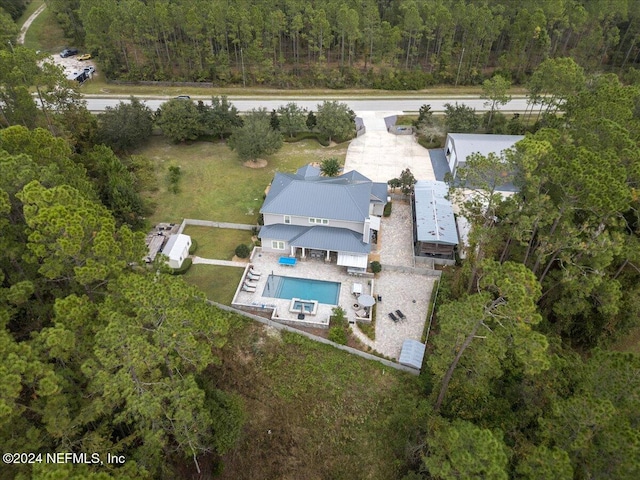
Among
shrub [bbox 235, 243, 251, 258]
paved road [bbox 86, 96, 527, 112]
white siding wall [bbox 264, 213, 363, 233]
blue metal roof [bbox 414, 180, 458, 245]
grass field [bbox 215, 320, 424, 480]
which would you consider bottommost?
grass field [bbox 215, 320, 424, 480]

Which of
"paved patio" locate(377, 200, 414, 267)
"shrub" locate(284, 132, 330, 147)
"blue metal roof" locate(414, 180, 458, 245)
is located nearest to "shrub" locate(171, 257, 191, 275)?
"paved patio" locate(377, 200, 414, 267)

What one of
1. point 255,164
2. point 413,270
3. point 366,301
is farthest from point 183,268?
point 413,270

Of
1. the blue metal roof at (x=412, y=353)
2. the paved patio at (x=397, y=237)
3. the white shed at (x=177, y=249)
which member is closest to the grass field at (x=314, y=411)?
the blue metal roof at (x=412, y=353)

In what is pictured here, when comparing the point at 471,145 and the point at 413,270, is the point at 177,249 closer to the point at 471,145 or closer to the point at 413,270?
the point at 413,270

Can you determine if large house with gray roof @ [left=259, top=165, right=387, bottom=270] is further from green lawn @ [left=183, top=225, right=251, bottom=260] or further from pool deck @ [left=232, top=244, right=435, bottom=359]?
green lawn @ [left=183, top=225, right=251, bottom=260]

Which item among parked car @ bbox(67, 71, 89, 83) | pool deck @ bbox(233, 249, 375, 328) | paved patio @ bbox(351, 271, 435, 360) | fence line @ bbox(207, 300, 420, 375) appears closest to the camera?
A: fence line @ bbox(207, 300, 420, 375)

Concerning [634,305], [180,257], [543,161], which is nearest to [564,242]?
[543,161]
